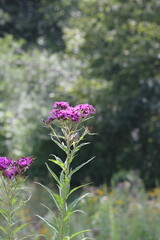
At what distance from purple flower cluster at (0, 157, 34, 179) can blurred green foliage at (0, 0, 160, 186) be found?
5316mm

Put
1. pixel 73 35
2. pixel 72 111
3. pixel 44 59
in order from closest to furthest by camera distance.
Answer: pixel 72 111
pixel 73 35
pixel 44 59

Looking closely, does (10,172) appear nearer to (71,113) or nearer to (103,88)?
(71,113)

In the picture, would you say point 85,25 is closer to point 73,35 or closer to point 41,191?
point 73,35

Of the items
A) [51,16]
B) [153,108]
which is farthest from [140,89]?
[51,16]

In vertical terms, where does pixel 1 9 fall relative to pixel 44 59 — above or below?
above

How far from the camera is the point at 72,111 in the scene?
5.08 feet

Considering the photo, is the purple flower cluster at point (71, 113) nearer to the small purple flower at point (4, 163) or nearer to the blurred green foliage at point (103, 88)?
the small purple flower at point (4, 163)

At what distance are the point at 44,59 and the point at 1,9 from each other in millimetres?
8748

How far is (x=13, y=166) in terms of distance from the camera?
1537 millimetres

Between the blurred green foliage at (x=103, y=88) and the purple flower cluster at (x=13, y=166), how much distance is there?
5.32m

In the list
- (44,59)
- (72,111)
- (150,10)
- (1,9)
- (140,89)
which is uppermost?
(1,9)

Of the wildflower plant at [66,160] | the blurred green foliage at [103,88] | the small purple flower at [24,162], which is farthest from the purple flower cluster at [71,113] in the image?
the blurred green foliage at [103,88]

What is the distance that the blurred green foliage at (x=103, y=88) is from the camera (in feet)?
22.9

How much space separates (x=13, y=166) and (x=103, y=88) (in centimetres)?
597
